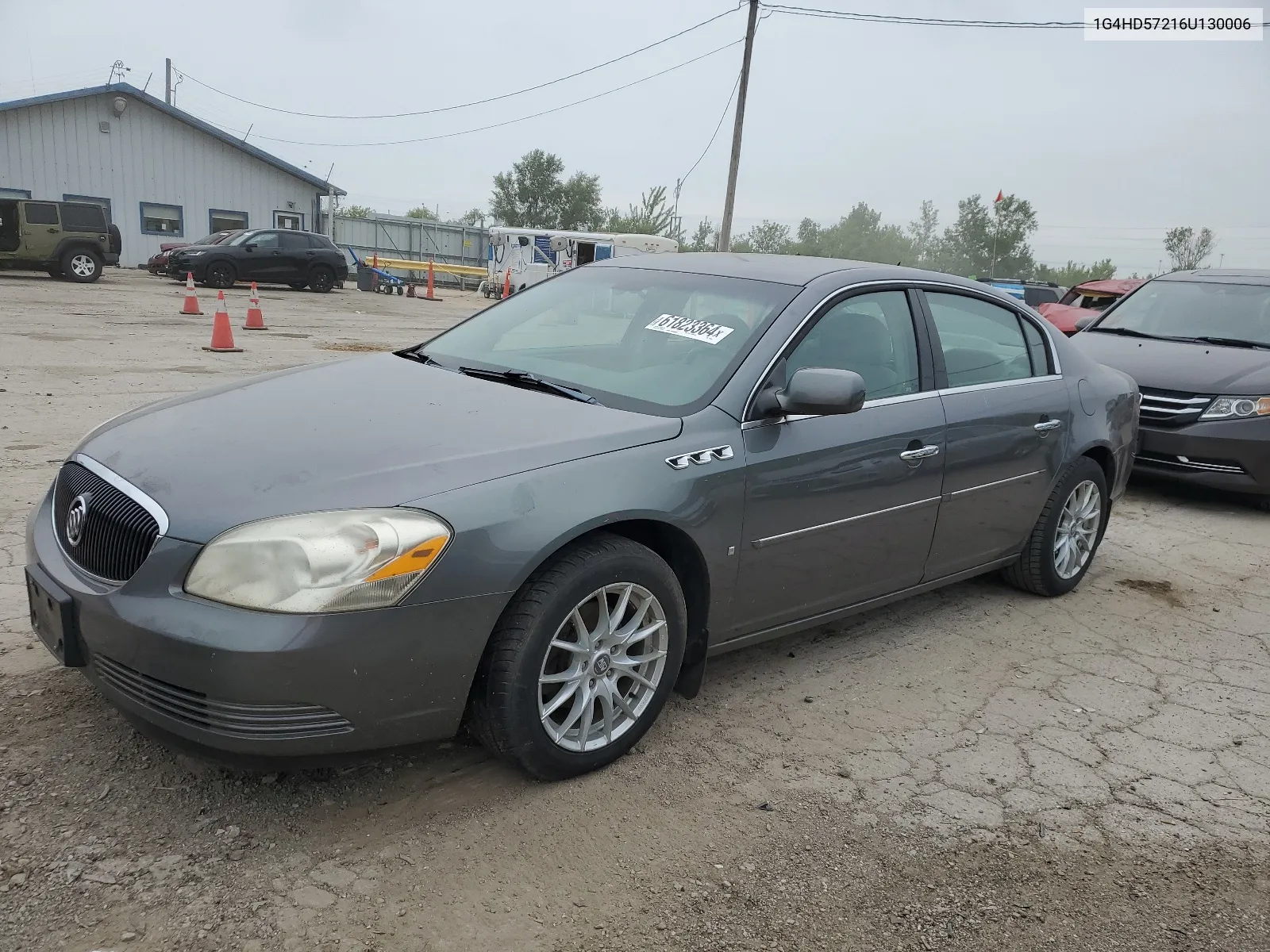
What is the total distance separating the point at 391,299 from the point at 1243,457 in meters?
23.2

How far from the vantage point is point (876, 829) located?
294 centimetres

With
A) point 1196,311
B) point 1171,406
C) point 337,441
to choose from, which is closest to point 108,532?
point 337,441

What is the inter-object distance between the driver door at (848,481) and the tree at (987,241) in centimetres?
6798

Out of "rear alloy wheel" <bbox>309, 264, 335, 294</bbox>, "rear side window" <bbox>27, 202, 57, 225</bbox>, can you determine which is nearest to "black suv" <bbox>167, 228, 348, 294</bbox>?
"rear alloy wheel" <bbox>309, 264, 335, 294</bbox>

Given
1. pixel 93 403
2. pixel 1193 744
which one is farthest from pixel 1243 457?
pixel 93 403

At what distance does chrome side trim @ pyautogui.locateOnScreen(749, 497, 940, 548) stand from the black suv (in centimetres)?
2298

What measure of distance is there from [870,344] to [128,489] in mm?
2652

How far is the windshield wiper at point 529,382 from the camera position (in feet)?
11.3

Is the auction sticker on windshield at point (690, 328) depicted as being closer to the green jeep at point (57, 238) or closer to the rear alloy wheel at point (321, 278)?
the green jeep at point (57, 238)

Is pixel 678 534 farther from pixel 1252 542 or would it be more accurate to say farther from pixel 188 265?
pixel 188 265

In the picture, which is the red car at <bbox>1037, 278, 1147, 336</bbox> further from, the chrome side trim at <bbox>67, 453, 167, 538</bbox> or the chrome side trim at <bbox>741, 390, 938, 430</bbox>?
the chrome side trim at <bbox>67, 453, 167, 538</bbox>

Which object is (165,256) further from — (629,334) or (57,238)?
(629,334)

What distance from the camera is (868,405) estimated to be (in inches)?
150

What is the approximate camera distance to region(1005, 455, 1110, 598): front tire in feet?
15.9
